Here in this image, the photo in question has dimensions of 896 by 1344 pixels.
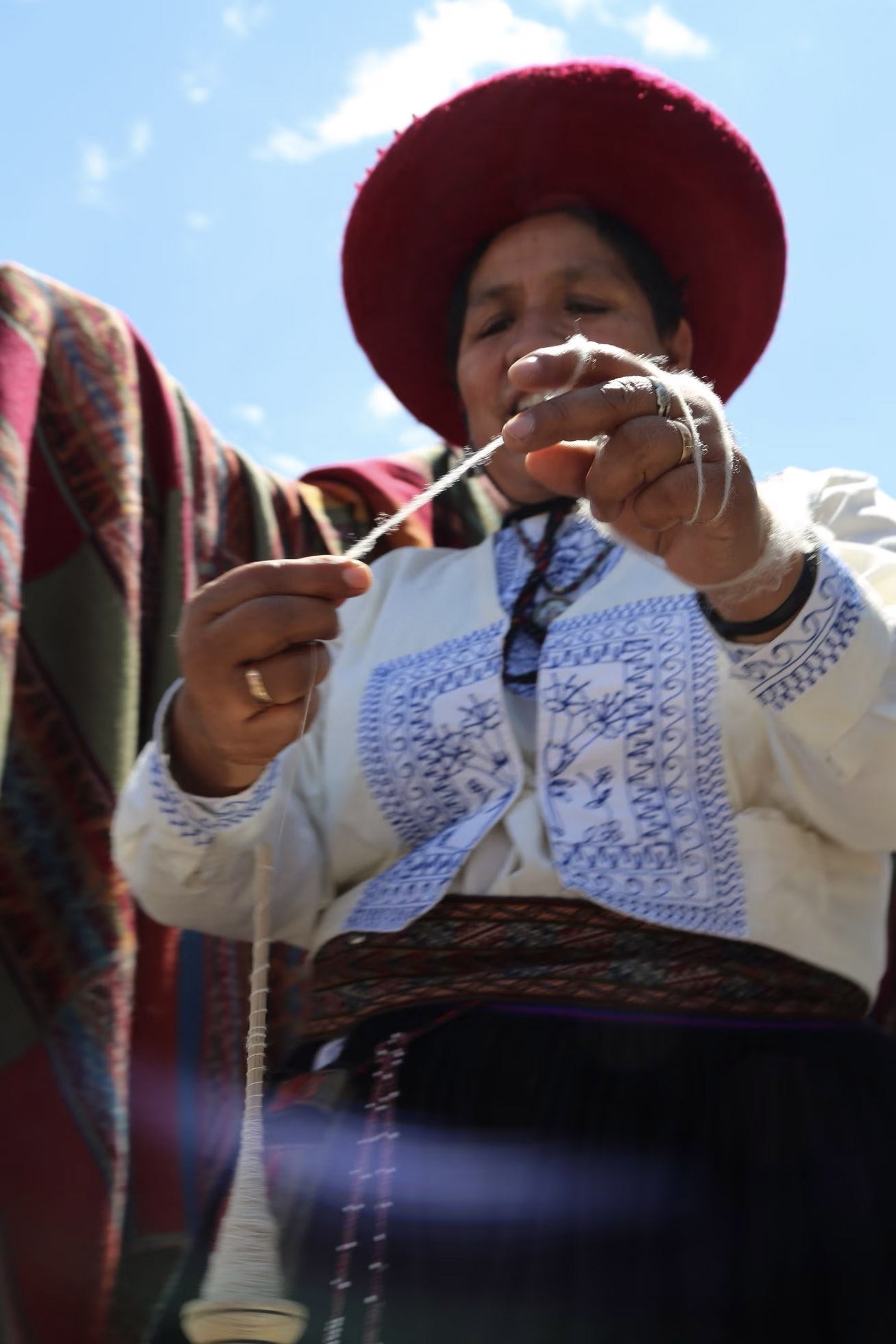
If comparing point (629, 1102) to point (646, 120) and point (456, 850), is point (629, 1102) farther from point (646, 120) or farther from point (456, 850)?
point (646, 120)

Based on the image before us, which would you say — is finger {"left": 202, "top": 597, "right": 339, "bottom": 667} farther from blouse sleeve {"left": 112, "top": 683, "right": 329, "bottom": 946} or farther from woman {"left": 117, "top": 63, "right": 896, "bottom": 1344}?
blouse sleeve {"left": 112, "top": 683, "right": 329, "bottom": 946}

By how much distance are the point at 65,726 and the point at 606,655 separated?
607mm

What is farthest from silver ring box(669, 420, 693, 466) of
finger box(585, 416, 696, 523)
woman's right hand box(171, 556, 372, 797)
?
woman's right hand box(171, 556, 372, 797)

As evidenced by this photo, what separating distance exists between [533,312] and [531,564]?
0.27 metres

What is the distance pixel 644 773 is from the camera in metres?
1.17

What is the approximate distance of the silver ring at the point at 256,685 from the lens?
975mm

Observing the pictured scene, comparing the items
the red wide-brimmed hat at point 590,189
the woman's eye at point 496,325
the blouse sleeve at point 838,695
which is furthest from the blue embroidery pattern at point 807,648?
the red wide-brimmed hat at point 590,189

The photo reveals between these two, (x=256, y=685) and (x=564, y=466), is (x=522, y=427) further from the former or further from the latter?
(x=256, y=685)

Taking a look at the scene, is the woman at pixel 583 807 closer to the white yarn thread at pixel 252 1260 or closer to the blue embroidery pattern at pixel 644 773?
the blue embroidery pattern at pixel 644 773

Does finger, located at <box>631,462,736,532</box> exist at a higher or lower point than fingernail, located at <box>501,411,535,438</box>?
lower

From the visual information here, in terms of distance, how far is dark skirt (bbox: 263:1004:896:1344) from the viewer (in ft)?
2.85

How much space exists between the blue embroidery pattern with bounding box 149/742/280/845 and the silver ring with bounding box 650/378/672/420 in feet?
1.65

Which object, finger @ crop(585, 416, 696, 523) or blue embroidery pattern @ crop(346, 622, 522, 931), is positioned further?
blue embroidery pattern @ crop(346, 622, 522, 931)

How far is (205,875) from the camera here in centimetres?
125
